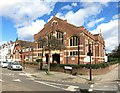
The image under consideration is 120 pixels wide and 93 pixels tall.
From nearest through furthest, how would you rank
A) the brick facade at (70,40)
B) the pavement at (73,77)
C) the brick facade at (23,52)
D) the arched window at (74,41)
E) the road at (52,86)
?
the road at (52,86)
the pavement at (73,77)
the brick facade at (70,40)
the arched window at (74,41)
the brick facade at (23,52)

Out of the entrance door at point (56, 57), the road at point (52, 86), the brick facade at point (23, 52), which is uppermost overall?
the brick facade at point (23, 52)

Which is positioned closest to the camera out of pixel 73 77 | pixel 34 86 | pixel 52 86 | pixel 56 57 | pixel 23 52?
pixel 34 86

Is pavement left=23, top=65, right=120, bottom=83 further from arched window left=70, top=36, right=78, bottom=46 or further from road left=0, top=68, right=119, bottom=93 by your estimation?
arched window left=70, top=36, right=78, bottom=46

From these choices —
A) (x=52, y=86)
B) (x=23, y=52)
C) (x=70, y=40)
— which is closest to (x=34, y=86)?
(x=52, y=86)

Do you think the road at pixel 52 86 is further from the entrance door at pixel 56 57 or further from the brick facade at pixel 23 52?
the brick facade at pixel 23 52

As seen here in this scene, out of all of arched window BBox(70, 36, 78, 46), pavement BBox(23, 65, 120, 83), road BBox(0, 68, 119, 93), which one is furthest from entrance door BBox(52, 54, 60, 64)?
road BBox(0, 68, 119, 93)

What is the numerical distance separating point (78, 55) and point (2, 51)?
7781 cm

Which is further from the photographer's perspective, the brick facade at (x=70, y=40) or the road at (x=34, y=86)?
the brick facade at (x=70, y=40)

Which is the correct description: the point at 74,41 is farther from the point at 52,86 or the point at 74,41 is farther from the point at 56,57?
the point at 52,86

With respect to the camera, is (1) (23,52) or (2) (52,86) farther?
(1) (23,52)

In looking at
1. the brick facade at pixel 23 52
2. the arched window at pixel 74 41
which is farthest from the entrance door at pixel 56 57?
the brick facade at pixel 23 52

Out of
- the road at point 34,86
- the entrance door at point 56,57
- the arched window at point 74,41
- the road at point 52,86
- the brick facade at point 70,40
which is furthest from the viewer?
the entrance door at point 56,57

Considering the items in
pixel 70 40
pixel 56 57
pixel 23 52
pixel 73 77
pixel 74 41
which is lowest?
pixel 73 77

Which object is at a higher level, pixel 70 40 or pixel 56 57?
pixel 70 40
